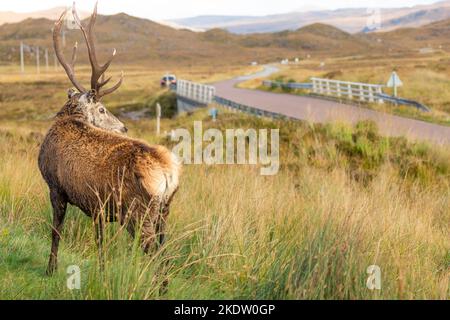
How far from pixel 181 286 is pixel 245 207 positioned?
8.70 feet

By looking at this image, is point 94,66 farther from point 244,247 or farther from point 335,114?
point 335,114

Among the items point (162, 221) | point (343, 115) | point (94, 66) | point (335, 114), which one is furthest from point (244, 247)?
point (335, 114)

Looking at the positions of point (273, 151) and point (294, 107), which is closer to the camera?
point (273, 151)

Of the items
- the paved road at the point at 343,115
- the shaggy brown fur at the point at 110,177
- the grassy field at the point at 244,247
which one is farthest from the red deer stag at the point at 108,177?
the paved road at the point at 343,115

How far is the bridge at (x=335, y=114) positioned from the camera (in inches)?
653

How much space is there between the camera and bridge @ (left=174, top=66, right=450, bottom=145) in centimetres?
1658

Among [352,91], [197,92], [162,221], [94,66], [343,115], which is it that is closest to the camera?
[162,221]

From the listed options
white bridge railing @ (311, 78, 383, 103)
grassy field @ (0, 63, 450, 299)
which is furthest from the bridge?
grassy field @ (0, 63, 450, 299)

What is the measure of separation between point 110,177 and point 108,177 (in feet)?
0.08

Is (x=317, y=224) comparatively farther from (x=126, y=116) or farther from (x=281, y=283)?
(x=126, y=116)

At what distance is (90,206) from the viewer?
18.3 feet

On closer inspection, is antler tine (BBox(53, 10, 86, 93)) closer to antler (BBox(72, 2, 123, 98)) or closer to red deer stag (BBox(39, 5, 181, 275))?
antler (BBox(72, 2, 123, 98))

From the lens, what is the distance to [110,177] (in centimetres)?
532
